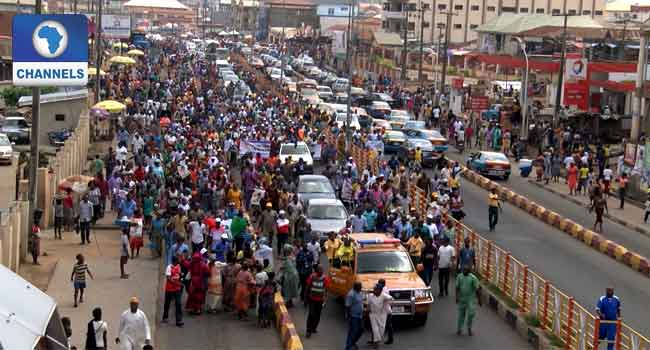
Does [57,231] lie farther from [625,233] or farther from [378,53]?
[378,53]

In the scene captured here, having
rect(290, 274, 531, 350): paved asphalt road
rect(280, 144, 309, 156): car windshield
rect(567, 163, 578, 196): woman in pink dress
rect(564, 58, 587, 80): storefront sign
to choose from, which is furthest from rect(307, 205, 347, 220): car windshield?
rect(564, 58, 587, 80): storefront sign

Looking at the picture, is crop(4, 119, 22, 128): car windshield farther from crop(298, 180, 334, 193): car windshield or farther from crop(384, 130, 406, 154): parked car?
crop(298, 180, 334, 193): car windshield

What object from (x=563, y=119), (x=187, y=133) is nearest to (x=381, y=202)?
(x=187, y=133)

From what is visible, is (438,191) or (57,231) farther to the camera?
(438,191)

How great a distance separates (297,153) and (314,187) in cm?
759

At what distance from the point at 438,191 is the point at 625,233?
504cm

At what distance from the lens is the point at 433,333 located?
2034 centimetres

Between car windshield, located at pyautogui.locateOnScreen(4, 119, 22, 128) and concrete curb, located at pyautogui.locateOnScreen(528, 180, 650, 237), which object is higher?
car windshield, located at pyautogui.locateOnScreen(4, 119, 22, 128)

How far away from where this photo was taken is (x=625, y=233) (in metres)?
32.7

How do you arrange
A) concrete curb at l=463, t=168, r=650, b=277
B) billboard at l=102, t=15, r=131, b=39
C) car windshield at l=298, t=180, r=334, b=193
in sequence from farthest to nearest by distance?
billboard at l=102, t=15, r=131, b=39 < car windshield at l=298, t=180, r=334, b=193 < concrete curb at l=463, t=168, r=650, b=277

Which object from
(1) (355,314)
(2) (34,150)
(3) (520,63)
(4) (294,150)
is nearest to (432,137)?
(4) (294,150)

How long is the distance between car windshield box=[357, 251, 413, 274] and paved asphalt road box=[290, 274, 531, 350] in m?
0.97

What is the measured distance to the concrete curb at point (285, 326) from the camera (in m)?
18.6

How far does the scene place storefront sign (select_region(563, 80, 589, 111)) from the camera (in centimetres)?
5188
